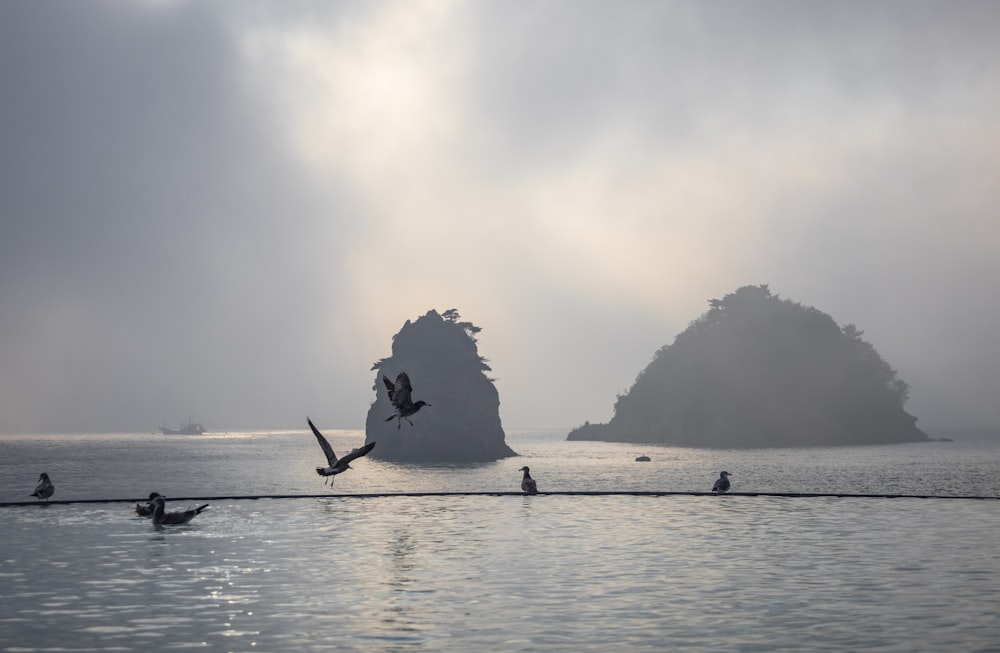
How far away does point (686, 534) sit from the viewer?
24812 mm

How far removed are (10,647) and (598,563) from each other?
36.6 ft

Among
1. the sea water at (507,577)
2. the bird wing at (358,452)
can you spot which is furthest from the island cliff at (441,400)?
the bird wing at (358,452)

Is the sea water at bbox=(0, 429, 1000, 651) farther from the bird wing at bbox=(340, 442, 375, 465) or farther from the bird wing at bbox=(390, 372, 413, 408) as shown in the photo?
the bird wing at bbox=(390, 372, 413, 408)

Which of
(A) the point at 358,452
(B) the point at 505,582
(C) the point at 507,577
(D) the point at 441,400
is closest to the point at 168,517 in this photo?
(A) the point at 358,452

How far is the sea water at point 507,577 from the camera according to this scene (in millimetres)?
A: 12898

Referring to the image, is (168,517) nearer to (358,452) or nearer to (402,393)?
(358,452)

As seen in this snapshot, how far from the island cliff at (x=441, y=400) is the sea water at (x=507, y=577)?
117991 millimetres

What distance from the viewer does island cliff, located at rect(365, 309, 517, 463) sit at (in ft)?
500

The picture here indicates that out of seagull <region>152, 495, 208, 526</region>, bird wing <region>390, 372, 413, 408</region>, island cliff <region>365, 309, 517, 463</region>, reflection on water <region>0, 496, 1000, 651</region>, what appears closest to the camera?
reflection on water <region>0, 496, 1000, 651</region>

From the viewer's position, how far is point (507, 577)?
17828 millimetres

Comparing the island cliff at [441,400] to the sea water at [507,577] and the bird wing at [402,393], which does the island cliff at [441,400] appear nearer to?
the sea water at [507,577]

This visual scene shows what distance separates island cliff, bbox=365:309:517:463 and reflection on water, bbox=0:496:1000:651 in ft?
403

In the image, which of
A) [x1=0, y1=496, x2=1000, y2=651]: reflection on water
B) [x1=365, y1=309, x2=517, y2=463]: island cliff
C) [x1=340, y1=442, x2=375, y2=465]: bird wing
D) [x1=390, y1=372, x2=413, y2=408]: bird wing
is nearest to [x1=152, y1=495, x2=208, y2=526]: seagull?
[x1=0, y1=496, x2=1000, y2=651]: reflection on water

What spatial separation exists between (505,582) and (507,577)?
551mm
